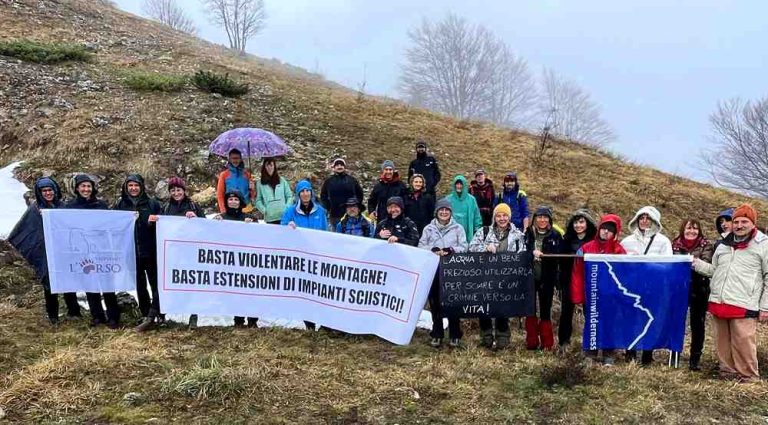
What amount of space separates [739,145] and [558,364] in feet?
114

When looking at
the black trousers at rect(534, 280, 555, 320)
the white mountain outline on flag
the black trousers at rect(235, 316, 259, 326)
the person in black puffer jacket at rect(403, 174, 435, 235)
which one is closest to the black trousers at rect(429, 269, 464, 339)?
the black trousers at rect(534, 280, 555, 320)

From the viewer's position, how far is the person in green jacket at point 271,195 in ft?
24.3

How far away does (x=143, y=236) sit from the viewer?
6602 mm

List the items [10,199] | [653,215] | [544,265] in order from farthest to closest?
[10,199] < [544,265] < [653,215]

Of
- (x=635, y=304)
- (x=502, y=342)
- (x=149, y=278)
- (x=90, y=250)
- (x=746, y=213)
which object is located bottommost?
(x=502, y=342)

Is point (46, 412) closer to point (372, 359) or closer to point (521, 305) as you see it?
point (372, 359)

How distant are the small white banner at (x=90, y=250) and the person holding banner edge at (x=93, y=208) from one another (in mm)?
118

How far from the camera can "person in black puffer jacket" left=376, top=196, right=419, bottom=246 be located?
254 inches

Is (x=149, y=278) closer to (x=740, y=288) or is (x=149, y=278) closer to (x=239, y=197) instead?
(x=239, y=197)

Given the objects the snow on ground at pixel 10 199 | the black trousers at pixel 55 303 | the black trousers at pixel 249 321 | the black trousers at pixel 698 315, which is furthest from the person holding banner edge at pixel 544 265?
the snow on ground at pixel 10 199

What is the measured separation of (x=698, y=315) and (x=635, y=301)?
78 cm

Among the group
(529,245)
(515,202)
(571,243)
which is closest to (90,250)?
(529,245)

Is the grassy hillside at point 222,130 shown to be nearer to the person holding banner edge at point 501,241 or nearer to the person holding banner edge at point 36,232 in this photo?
the person holding banner edge at point 36,232

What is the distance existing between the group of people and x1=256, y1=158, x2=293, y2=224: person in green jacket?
0.04ft
